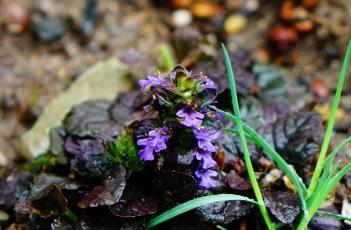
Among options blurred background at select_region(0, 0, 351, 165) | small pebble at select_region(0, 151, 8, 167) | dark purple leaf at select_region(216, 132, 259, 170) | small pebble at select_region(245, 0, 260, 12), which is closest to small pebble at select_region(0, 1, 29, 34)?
blurred background at select_region(0, 0, 351, 165)

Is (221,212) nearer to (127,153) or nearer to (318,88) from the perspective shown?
(127,153)

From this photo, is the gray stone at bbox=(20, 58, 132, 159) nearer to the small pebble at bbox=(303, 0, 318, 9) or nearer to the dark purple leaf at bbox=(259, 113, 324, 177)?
the dark purple leaf at bbox=(259, 113, 324, 177)

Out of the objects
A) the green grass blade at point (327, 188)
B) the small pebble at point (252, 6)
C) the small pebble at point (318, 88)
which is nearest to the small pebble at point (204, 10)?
the small pebble at point (252, 6)

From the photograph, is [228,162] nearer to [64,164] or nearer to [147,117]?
[147,117]

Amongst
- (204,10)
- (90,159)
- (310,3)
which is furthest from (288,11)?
(90,159)

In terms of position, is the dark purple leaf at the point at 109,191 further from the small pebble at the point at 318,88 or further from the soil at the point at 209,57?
the small pebble at the point at 318,88

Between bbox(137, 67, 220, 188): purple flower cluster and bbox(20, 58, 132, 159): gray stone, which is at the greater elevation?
bbox(137, 67, 220, 188): purple flower cluster
